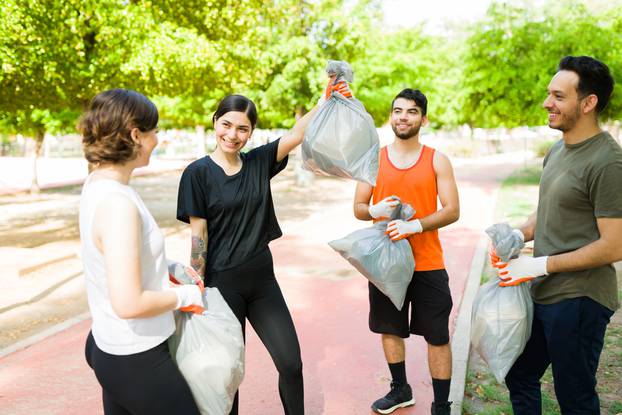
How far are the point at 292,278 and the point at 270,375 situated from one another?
3.19 m

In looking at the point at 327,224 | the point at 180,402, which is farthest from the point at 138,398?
the point at 327,224

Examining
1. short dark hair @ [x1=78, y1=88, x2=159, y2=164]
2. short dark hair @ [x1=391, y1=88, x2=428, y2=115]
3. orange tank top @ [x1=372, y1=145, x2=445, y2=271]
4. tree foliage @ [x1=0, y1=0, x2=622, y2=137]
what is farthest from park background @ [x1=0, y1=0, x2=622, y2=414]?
short dark hair @ [x1=78, y1=88, x2=159, y2=164]

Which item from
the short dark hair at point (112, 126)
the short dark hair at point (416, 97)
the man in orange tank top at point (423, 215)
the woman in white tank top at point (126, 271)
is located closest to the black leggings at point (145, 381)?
the woman in white tank top at point (126, 271)

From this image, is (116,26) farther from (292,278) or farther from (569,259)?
(569,259)

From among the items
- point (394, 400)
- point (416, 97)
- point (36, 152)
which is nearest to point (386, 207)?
point (416, 97)

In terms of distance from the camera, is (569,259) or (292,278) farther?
(292,278)

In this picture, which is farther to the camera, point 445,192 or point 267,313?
point 445,192

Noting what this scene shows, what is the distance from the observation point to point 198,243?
287 centimetres

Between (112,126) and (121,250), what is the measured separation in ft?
1.38

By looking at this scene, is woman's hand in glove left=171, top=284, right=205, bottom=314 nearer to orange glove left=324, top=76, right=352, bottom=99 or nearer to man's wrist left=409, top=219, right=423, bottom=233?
orange glove left=324, top=76, right=352, bottom=99

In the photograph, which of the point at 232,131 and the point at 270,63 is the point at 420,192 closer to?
the point at 232,131

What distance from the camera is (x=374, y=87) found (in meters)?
22.3

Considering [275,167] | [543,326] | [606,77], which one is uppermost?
[606,77]

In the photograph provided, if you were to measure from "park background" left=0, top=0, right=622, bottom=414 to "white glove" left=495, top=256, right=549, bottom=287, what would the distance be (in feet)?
4.91
